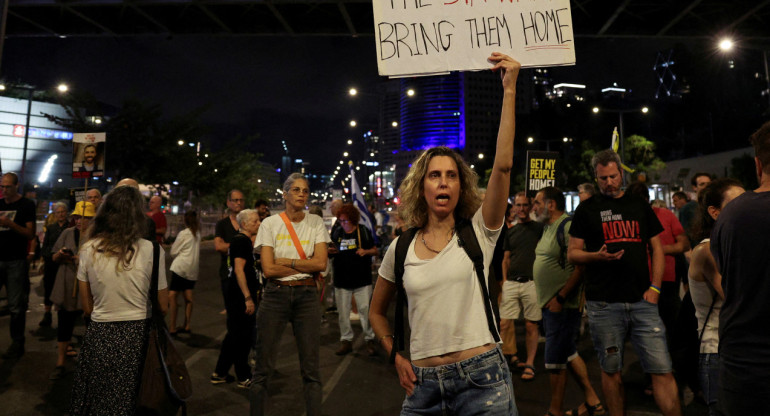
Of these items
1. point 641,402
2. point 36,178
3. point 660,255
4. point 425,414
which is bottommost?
point 641,402

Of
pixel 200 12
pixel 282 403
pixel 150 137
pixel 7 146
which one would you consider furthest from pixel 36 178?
pixel 282 403

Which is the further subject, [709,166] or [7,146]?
[7,146]

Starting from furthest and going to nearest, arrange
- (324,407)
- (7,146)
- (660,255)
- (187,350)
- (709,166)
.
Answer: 1. (7,146)
2. (709,166)
3. (187,350)
4. (324,407)
5. (660,255)

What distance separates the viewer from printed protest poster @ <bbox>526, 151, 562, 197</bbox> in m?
9.74

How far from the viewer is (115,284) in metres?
3.51

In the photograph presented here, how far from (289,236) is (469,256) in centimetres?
263

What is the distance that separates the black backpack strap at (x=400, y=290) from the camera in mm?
2299

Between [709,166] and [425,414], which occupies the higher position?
[709,166]

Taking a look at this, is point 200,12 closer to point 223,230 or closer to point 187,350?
point 223,230

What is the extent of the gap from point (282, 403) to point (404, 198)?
11.5ft

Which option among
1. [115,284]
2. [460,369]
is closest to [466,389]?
[460,369]

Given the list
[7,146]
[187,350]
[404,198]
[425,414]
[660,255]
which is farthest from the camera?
[7,146]

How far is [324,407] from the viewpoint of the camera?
497cm

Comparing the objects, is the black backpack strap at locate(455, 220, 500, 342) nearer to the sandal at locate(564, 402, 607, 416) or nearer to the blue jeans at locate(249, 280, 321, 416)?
the blue jeans at locate(249, 280, 321, 416)
